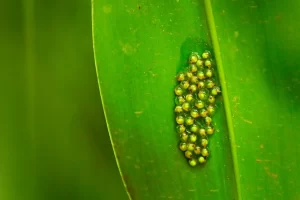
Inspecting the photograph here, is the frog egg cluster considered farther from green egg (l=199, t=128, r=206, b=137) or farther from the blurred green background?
the blurred green background

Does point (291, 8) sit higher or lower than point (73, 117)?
higher

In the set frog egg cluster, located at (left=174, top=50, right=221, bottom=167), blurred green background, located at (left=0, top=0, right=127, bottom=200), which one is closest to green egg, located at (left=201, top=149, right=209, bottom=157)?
frog egg cluster, located at (left=174, top=50, right=221, bottom=167)

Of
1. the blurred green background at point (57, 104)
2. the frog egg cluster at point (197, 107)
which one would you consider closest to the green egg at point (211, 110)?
the frog egg cluster at point (197, 107)

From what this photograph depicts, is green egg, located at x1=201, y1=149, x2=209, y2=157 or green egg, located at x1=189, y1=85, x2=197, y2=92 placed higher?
green egg, located at x1=189, y1=85, x2=197, y2=92

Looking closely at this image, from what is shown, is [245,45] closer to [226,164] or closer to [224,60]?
[224,60]

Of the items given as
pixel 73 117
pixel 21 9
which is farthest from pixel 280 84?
pixel 21 9
